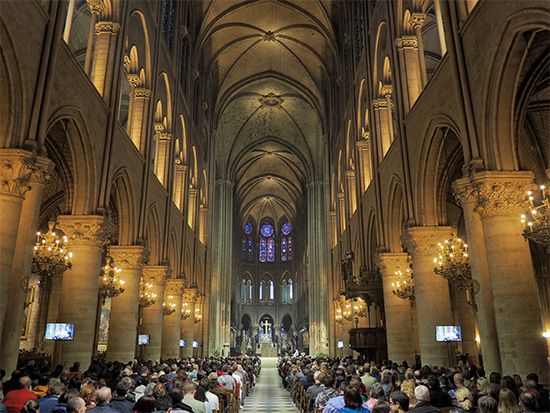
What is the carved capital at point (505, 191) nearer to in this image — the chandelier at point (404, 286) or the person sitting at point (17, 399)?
the chandelier at point (404, 286)

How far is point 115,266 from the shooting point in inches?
617

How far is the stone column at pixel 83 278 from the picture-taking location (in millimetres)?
11758

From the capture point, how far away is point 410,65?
1482 cm

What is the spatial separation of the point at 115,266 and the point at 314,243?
2436 centimetres

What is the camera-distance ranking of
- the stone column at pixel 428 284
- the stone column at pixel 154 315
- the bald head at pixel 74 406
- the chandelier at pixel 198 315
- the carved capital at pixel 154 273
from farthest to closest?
the chandelier at pixel 198 315, the carved capital at pixel 154 273, the stone column at pixel 154 315, the stone column at pixel 428 284, the bald head at pixel 74 406

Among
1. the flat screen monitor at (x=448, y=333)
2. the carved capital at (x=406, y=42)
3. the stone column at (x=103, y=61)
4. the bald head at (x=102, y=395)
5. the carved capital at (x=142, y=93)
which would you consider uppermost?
the carved capital at (x=406, y=42)

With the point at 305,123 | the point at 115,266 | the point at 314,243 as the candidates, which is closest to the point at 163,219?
the point at 115,266

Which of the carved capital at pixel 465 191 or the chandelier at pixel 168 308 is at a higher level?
the carved capital at pixel 465 191

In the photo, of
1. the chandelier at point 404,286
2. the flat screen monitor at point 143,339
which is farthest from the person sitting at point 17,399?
the flat screen monitor at point 143,339

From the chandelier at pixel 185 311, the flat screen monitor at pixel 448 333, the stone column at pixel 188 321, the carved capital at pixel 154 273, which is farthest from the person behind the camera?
the stone column at pixel 188 321

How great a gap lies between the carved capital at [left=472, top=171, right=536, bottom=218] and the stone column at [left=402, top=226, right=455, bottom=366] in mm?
4163

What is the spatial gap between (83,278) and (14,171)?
4519mm

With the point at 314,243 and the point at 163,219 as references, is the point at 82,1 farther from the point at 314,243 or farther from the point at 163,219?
the point at 314,243

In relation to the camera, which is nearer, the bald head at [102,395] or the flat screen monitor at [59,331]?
the bald head at [102,395]
